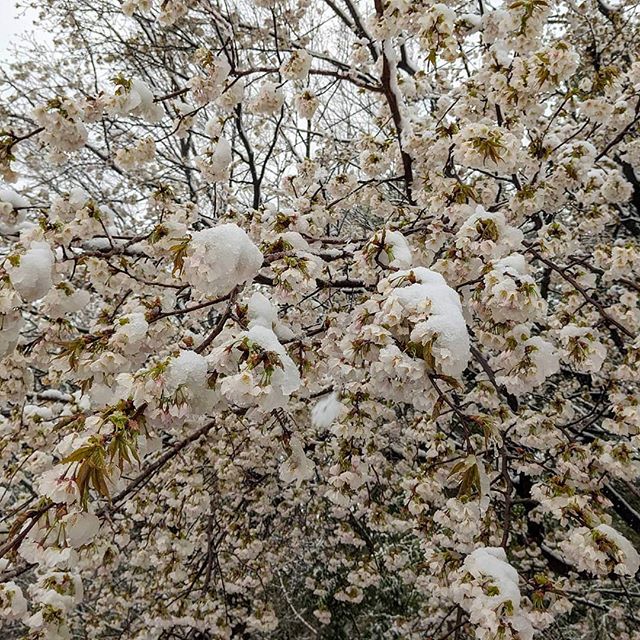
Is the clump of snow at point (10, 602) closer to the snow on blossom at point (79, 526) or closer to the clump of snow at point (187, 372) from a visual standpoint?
the snow on blossom at point (79, 526)

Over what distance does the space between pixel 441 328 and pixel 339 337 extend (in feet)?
3.38

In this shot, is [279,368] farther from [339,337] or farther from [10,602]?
[10,602]

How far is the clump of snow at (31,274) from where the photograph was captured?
1.62 meters

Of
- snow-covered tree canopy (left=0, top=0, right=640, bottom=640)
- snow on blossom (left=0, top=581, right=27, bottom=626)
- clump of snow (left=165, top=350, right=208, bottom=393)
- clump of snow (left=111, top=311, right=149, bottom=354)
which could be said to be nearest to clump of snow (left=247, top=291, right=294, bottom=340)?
snow-covered tree canopy (left=0, top=0, right=640, bottom=640)

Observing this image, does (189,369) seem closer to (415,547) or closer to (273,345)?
(273,345)

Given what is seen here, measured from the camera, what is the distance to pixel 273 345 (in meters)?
1.41

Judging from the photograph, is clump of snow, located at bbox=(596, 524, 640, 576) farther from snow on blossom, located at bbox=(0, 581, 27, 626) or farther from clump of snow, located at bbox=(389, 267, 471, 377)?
snow on blossom, located at bbox=(0, 581, 27, 626)

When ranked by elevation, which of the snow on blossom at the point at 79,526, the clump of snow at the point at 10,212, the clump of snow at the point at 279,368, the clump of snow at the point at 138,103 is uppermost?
the clump of snow at the point at 138,103

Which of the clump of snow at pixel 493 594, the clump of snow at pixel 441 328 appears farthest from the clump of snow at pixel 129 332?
the clump of snow at pixel 493 594

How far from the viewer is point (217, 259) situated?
4.71ft

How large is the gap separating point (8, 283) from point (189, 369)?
2.47 feet

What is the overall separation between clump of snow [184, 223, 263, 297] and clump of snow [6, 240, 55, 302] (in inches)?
23.7

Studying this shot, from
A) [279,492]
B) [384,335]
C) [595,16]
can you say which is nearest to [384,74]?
[384,335]

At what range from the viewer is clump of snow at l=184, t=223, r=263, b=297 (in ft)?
4.70
